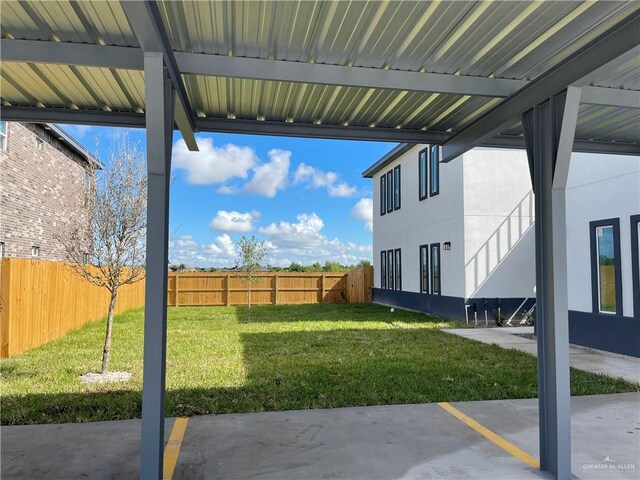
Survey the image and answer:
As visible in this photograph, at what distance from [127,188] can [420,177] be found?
40.7ft

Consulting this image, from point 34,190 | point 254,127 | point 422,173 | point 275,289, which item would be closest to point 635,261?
point 254,127

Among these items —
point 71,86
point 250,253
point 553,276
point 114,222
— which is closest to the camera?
point 553,276

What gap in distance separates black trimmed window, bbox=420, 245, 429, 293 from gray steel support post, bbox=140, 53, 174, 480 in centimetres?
1474

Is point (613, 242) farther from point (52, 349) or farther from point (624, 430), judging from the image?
point (52, 349)

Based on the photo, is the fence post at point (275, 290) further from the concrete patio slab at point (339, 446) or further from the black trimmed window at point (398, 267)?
the concrete patio slab at point (339, 446)

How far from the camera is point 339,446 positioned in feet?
15.9

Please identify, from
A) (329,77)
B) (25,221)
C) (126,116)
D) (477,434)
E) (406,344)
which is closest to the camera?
(329,77)

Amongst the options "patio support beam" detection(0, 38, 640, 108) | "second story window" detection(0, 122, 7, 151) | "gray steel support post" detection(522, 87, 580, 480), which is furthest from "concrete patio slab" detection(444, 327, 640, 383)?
"second story window" detection(0, 122, 7, 151)

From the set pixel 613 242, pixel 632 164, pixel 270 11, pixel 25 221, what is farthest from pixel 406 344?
pixel 25 221

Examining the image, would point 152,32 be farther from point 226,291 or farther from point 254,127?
point 226,291

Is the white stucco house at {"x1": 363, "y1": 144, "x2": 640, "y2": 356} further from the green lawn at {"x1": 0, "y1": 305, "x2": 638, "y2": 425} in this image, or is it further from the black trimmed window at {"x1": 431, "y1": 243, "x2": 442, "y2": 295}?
the green lawn at {"x1": 0, "y1": 305, "x2": 638, "y2": 425}

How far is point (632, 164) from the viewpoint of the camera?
9.48 metres

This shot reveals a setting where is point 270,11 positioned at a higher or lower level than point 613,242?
higher

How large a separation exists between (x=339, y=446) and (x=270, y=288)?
1834cm
